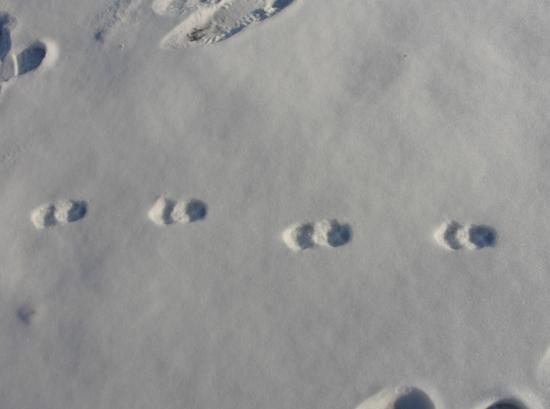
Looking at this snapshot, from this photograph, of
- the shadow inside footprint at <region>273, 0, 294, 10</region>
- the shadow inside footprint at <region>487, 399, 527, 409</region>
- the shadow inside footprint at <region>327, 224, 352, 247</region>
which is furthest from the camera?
the shadow inside footprint at <region>273, 0, 294, 10</region>

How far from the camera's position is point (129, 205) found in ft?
10.8

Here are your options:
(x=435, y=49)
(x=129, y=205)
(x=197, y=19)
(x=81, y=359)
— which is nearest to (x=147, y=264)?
(x=129, y=205)

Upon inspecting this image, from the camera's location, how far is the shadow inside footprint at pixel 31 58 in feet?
11.5

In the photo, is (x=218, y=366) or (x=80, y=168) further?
(x=80, y=168)

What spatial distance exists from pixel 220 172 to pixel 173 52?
933mm

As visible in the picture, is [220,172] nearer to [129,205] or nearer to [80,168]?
[129,205]

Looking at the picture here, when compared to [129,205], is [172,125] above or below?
above

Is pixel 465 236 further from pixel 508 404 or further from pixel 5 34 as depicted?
pixel 5 34

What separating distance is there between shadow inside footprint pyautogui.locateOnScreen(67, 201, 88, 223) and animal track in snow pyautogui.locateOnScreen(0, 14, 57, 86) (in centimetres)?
105

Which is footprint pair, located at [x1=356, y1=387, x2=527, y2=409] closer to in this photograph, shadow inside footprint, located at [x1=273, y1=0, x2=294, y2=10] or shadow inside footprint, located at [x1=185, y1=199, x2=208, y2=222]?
shadow inside footprint, located at [x1=185, y1=199, x2=208, y2=222]

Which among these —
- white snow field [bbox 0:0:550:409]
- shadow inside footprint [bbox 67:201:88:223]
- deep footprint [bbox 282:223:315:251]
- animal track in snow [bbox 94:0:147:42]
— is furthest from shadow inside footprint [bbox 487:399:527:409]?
animal track in snow [bbox 94:0:147:42]

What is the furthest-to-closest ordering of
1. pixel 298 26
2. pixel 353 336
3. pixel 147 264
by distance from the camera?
pixel 298 26, pixel 147 264, pixel 353 336

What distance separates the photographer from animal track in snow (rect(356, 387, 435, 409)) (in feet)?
9.53

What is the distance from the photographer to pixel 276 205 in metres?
3.20
